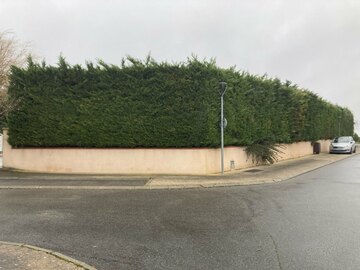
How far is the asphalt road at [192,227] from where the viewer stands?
553cm

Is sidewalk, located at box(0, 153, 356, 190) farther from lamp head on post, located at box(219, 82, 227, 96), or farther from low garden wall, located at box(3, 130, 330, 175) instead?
lamp head on post, located at box(219, 82, 227, 96)

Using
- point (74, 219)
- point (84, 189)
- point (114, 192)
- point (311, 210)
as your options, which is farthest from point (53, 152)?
point (311, 210)

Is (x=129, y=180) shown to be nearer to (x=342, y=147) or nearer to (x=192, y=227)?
(x=192, y=227)

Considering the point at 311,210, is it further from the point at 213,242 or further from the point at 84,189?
the point at 84,189

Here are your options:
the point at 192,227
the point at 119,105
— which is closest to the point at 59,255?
the point at 192,227

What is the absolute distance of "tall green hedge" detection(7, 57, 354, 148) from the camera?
656 inches

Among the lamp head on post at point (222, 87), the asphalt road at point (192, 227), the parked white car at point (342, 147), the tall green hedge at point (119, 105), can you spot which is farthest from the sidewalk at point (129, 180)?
the parked white car at point (342, 147)

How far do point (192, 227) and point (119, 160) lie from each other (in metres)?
9.67

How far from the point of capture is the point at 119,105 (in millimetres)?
16859

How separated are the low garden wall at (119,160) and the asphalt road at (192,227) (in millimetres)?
4270

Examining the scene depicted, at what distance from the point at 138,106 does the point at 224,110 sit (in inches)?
157

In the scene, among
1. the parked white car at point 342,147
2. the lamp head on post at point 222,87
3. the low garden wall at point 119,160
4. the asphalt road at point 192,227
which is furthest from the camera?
the parked white car at point 342,147

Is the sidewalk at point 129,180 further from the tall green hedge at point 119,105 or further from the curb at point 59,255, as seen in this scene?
the curb at point 59,255

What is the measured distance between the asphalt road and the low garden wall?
4.27m
